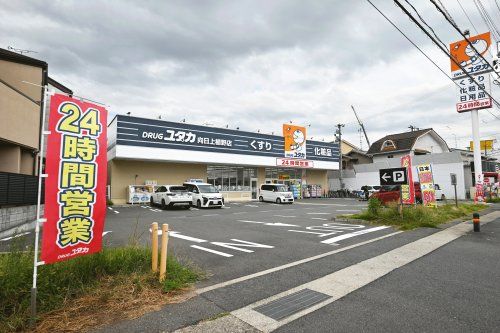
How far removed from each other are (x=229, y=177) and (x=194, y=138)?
578cm

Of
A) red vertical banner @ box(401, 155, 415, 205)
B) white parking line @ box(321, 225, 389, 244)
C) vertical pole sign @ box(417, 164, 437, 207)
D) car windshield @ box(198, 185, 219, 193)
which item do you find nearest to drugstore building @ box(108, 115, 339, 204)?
car windshield @ box(198, 185, 219, 193)

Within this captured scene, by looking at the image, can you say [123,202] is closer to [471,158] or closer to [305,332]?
[305,332]

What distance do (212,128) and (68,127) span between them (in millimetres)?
22212

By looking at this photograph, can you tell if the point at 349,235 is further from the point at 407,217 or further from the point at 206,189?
the point at 206,189

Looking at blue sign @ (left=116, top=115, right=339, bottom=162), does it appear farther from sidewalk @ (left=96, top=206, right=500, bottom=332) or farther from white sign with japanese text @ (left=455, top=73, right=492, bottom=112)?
sidewalk @ (left=96, top=206, right=500, bottom=332)

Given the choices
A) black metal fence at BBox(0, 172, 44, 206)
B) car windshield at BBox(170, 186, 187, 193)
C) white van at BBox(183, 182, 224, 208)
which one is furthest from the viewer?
white van at BBox(183, 182, 224, 208)

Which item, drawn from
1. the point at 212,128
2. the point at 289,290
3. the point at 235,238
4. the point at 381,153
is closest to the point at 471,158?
the point at 381,153

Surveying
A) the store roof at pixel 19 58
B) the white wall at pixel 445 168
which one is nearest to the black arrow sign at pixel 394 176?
the store roof at pixel 19 58

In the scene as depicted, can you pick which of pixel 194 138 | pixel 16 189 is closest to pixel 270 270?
pixel 16 189

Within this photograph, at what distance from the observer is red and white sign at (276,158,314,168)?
29972mm

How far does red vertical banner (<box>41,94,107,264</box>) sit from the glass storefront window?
22.5 metres

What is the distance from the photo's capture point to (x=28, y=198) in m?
11.5

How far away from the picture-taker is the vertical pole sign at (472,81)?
22.2 metres

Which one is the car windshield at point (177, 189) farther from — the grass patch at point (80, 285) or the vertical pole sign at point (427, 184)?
the vertical pole sign at point (427, 184)
